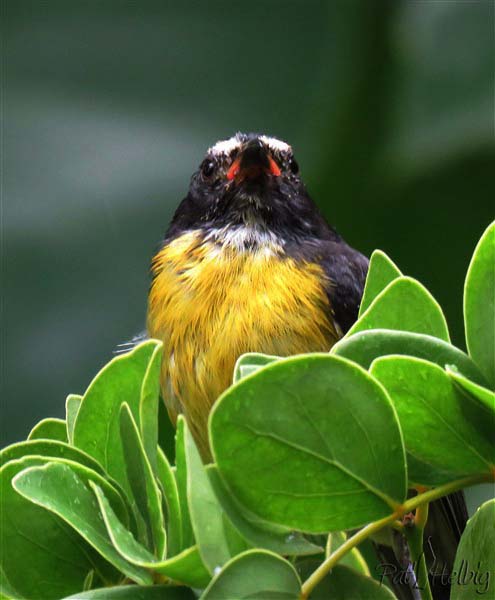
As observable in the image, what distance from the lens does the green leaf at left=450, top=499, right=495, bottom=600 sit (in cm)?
144

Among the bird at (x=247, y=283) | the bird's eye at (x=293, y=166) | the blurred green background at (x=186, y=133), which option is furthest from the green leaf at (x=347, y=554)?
the blurred green background at (x=186, y=133)

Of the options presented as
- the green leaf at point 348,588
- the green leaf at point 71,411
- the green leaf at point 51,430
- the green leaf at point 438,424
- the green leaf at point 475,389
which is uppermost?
the green leaf at point 475,389

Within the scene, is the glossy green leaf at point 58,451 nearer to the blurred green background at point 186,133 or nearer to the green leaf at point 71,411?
the green leaf at point 71,411

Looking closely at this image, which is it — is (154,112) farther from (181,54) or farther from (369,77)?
(369,77)

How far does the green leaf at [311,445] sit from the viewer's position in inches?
44.3

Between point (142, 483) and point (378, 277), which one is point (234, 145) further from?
point (142, 483)

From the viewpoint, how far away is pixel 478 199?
413cm

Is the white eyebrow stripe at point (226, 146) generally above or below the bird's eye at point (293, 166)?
above

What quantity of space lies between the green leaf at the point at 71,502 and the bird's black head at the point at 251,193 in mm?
1701

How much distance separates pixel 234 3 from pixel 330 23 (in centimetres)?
42

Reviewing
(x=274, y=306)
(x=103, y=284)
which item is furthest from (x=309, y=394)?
(x=103, y=284)

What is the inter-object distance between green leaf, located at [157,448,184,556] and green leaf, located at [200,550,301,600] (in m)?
0.14

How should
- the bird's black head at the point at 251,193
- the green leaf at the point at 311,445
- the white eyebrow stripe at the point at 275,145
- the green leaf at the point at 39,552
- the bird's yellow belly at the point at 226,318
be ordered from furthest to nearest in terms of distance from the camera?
the white eyebrow stripe at the point at 275,145, the bird's black head at the point at 251,193, the bird's yellow belly at the point at 226,318, the green leaf at the point at 39,552, the green leaf at the point at 311,445

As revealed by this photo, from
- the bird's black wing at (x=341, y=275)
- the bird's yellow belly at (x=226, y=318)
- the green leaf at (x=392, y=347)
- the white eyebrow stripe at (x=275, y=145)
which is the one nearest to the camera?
the green leaf at (x=392, y=347)
